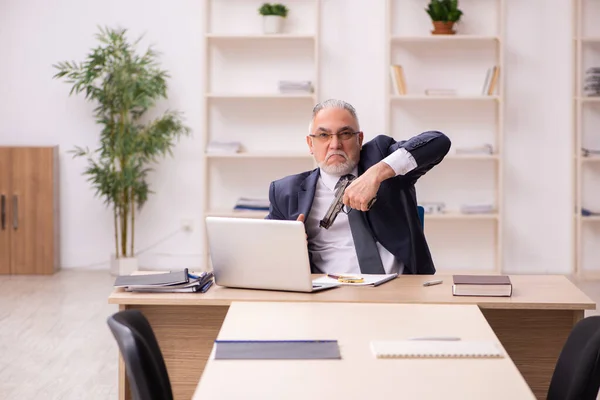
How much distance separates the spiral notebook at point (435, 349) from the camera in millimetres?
2104

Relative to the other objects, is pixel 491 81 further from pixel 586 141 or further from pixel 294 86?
pixel 294 86

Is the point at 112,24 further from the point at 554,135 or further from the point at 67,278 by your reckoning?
the point at 554,135

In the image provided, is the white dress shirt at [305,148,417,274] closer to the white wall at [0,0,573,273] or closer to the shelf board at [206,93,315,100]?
the shelf board at [206,93,315,100]

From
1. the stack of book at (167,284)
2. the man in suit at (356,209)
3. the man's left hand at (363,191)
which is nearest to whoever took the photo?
the stack of book at (167,284)

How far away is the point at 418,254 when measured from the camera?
3564 mm

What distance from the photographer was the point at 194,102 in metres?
7.17

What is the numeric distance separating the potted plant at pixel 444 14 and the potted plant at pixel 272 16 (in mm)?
1135

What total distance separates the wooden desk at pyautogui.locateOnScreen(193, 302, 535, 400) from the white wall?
4.68m

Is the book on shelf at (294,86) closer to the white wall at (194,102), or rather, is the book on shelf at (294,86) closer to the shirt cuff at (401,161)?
the white wall at (194,102)

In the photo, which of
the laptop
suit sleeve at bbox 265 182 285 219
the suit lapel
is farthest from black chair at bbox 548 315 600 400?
suit sleeve at bbox 265 182 285 219

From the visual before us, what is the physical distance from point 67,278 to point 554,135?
3.95m

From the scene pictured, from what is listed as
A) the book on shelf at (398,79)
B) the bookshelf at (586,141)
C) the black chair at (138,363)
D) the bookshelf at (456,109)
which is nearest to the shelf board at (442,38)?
the bookshelf at (456,109)

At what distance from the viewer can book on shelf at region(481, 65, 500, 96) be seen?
22.1 ft

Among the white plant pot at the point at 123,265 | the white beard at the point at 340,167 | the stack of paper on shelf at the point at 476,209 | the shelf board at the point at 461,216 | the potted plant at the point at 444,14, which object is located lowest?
the white plant pot at the point at 123,265
